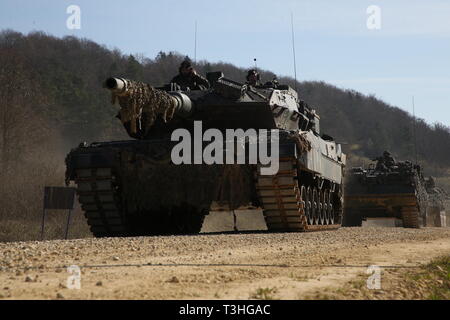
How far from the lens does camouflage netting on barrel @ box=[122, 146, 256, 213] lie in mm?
13195

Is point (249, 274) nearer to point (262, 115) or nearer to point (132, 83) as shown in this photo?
point (132, 83)

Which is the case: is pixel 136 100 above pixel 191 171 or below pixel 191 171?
above

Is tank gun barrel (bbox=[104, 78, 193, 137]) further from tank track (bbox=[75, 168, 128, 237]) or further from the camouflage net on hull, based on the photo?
tank track (bbox=[75, 168, 128, 237])

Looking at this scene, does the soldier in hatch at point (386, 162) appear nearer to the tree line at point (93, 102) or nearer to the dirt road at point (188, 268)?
the tree line at point (93, 102)

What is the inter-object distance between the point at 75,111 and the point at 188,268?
49861mm

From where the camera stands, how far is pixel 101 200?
1367 centimetres

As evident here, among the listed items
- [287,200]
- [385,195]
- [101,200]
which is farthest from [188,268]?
[385,195]

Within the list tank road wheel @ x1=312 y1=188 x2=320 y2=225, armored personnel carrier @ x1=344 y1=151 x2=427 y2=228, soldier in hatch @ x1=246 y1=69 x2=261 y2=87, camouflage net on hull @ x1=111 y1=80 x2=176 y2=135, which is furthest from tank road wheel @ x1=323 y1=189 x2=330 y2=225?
armored personnel carrier @ x1=344 y1=151 x2=427 y2=228

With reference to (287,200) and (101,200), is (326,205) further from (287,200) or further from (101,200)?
(101,200)

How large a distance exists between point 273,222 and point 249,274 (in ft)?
27.1

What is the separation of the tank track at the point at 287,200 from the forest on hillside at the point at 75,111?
12.2 ft

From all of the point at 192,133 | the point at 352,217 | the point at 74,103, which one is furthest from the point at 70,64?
the point at 192,133

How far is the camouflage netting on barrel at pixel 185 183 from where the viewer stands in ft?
43.3

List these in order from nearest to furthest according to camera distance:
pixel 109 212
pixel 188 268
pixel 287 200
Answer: pixel 188 268
pixel 287 200
pixel 109 212
